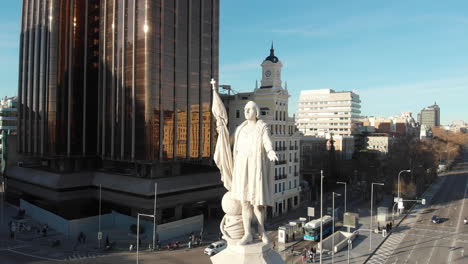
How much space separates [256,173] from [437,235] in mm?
49523

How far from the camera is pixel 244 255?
12.5 meters

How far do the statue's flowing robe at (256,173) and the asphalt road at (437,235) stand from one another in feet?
113

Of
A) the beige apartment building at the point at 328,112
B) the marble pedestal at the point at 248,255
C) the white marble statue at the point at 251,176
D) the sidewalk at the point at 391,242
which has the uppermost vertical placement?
the beige apartment building at the point at 328,112

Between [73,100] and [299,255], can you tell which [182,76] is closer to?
[73,100]

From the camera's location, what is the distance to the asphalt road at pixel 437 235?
138 ft

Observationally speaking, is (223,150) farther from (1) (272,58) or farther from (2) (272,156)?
(1) (272,58)

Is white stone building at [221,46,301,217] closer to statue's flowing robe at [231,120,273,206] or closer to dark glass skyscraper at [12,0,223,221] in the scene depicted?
dark glass skyscraper at [12,0,223,221]

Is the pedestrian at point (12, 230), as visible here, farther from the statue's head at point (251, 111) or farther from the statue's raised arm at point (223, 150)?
the statue's head at point (251, 111)

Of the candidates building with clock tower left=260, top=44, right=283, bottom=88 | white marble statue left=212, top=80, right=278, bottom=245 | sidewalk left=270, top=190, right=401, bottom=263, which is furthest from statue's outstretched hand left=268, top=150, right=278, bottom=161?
building with clock tower left=260, top=44, right=283, bottom=88

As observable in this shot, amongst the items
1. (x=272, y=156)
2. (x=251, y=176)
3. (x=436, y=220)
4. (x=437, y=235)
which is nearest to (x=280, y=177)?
(x=437, y=235)

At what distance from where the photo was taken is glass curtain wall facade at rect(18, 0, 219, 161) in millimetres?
54062

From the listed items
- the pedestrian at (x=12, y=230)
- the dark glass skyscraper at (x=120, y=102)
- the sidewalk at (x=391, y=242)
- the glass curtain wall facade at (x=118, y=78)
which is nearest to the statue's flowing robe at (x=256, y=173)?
the sidewalk at (x=391, y=242)

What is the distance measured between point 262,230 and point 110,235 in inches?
1699

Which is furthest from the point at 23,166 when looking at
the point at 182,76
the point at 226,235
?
the point at 226,235
